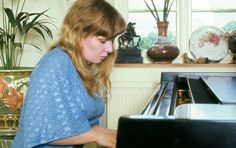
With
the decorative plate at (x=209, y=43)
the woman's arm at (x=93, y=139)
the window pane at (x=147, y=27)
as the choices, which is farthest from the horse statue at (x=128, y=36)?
the woman's arm at (x=93, y=139)

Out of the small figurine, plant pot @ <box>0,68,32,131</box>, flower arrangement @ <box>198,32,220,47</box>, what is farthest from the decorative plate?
plant pot @ <box>0,68,32,131</box>

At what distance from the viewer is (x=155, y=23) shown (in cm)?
286

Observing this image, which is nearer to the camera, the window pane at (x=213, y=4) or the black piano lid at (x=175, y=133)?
the black piano lid at (x=175, y=133)

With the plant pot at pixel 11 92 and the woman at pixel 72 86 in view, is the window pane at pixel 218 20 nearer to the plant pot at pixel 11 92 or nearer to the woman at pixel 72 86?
the plant pot at pixel 11 92

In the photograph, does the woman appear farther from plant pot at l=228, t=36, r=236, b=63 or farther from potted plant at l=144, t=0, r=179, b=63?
plant pot at l=228, t=36, r=236, b=63

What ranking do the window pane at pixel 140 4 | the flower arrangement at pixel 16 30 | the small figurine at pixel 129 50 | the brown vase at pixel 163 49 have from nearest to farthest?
the flower arrangement at pixel 16 30 → the brown vase at pixel 163 49 → the small figurine at pixel 129 50 → the window pane at pixel 140 4

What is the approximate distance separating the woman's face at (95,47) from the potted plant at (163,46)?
4.22ft

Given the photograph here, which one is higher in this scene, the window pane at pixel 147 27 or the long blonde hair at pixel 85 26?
the window pane at pixel 147 27

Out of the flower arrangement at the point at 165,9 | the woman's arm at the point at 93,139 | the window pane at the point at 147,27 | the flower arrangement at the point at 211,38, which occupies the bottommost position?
the woman's arm at the point at 93,139

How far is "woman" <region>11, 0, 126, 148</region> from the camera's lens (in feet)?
3.68

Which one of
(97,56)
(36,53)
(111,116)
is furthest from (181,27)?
(97,56)

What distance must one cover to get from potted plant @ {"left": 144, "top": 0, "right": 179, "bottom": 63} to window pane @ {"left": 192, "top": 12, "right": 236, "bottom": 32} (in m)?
0.28

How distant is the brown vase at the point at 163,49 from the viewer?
2.57 meters

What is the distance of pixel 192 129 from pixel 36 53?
207 cm
